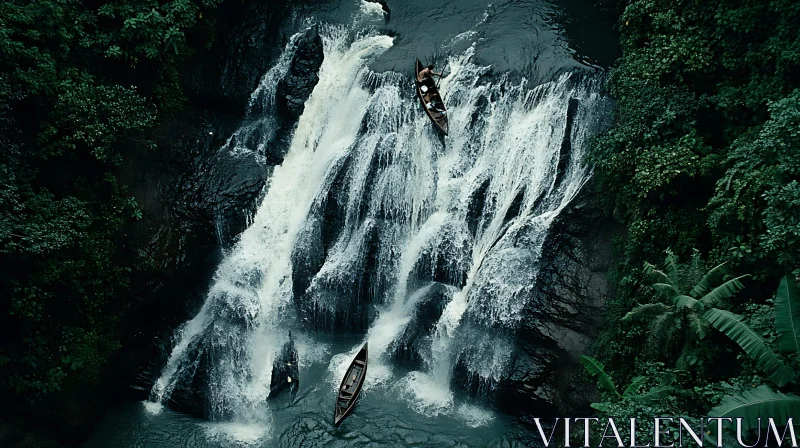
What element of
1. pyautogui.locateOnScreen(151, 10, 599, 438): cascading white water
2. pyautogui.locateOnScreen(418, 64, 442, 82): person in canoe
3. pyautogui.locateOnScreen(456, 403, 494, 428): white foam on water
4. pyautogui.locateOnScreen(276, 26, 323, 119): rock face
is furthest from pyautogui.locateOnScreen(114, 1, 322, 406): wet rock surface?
pyautogui.locateOnScreen(456, 403, 494, 428): white foam on water

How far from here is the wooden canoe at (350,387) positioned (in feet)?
50.8

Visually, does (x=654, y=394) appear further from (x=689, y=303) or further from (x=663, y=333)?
(x=689, y=303)

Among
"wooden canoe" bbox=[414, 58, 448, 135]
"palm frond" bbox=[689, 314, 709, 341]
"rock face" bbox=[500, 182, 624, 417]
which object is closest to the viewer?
"palm frond" bbox=[689, 314, 709, 341]

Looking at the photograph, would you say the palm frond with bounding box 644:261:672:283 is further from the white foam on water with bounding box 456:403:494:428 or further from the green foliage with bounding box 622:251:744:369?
the white foam on water with bounding box 456:403:494:428

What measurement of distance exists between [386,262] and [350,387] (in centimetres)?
380

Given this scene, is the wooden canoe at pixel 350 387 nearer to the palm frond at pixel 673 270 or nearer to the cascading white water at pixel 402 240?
the cascading white water at pixel 402 240

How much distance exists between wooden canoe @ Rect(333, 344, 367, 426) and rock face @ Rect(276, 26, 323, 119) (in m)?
8.37

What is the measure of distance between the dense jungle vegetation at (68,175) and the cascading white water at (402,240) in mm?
2643

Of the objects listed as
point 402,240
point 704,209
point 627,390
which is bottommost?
point 627,390

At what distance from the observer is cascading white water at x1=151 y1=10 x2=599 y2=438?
16.7m

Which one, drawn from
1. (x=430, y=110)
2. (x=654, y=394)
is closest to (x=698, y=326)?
(x=654, y=394)

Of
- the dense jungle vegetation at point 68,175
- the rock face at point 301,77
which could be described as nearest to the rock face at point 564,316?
the rock face at point 301,77

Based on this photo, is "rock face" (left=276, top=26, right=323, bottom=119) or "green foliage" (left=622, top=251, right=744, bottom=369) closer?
"green foliage" (left=622, top=251, right=744, bottom=369)

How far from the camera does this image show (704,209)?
13742 millimetres
